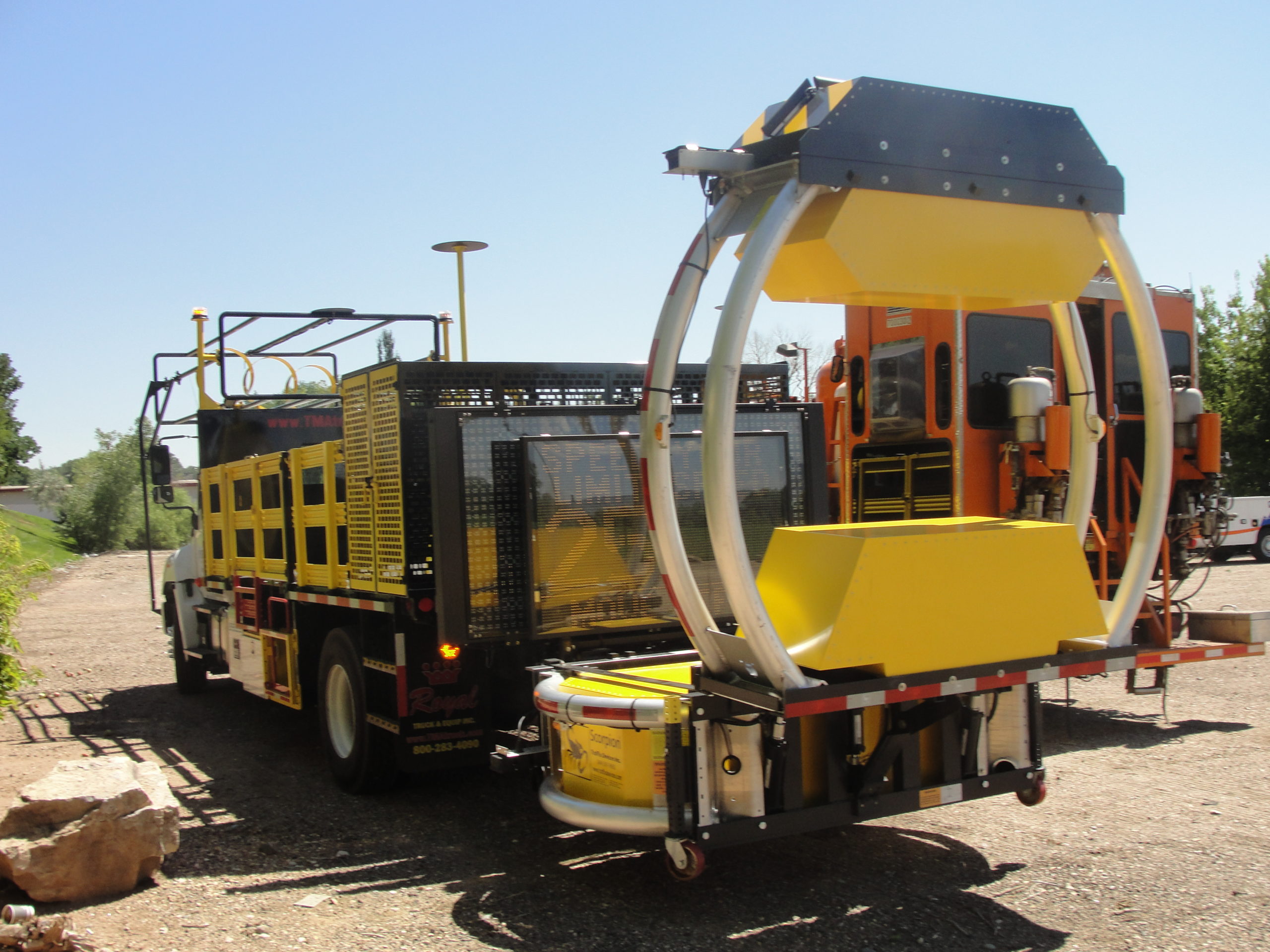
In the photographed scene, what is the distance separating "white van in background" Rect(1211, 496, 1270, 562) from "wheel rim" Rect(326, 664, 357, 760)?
21.2 meters

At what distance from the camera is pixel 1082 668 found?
4.67m

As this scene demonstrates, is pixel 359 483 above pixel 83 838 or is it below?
above

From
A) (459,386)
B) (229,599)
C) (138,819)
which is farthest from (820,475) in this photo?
(229,599)

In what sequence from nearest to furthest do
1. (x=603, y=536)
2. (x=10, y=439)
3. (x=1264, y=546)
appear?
(x=603, y=536)
(x=1264, y=546)
(x=10, y=439)

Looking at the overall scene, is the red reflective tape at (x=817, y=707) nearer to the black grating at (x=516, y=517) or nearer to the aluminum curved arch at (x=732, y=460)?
the aluminum curved arch at (x=732, y=460)

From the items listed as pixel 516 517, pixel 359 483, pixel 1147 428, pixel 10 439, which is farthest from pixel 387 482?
pixel 10 439

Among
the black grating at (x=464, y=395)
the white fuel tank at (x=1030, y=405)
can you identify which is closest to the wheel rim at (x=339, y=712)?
the black grating at (x=464, y=395)

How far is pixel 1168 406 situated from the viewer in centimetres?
495

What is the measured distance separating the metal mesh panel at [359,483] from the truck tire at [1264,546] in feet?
75.5

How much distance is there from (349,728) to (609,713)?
3079 mm

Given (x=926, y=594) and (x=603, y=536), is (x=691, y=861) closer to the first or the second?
(x=926, y=594)

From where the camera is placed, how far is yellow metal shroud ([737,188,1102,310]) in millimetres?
Result: 4316

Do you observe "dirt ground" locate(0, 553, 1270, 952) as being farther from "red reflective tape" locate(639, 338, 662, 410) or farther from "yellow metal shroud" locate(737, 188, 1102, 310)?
"yellow metal shroud" locate(737, 188, 1102, 310)

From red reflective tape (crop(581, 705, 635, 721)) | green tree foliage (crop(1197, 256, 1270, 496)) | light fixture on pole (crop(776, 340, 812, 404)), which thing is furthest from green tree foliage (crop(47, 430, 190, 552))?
red reflective tape (crop(581, 705, 635, 721))
